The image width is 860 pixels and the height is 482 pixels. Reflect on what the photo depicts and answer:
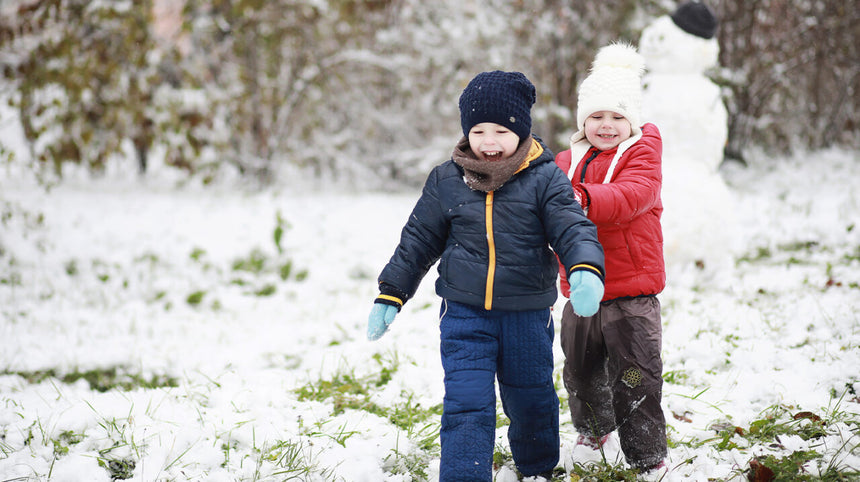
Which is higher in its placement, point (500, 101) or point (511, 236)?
point (500, 101)

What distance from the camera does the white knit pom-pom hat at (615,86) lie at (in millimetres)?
2285

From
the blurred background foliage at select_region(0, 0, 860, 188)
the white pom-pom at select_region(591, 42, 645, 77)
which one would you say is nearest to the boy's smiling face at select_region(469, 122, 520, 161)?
the white pom-pom at select_region(591, 42, 645, 77)

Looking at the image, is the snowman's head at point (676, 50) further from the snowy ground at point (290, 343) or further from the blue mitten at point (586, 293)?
the blue mitten at point (586, 293)

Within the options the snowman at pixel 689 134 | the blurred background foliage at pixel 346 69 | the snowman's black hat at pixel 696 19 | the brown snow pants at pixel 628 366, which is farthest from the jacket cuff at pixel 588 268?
the blurred background foliage at pixel 346 69

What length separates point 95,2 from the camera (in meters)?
8.52

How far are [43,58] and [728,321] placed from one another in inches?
350

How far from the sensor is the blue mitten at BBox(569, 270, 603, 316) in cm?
183

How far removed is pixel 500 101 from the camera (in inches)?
80.9

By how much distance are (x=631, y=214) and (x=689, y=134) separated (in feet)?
9.70

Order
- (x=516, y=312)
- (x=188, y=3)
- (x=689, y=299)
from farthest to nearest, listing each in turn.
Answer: (x=188, y=3)
(x=689, y=299)
(x=516, y=312)

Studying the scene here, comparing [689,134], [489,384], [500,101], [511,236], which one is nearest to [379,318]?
[489,384]

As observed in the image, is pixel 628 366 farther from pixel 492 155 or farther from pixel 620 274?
pixel 492 155

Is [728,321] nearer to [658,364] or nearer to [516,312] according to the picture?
[658,364]

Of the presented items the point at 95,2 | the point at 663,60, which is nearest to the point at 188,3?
the point at 95,2
